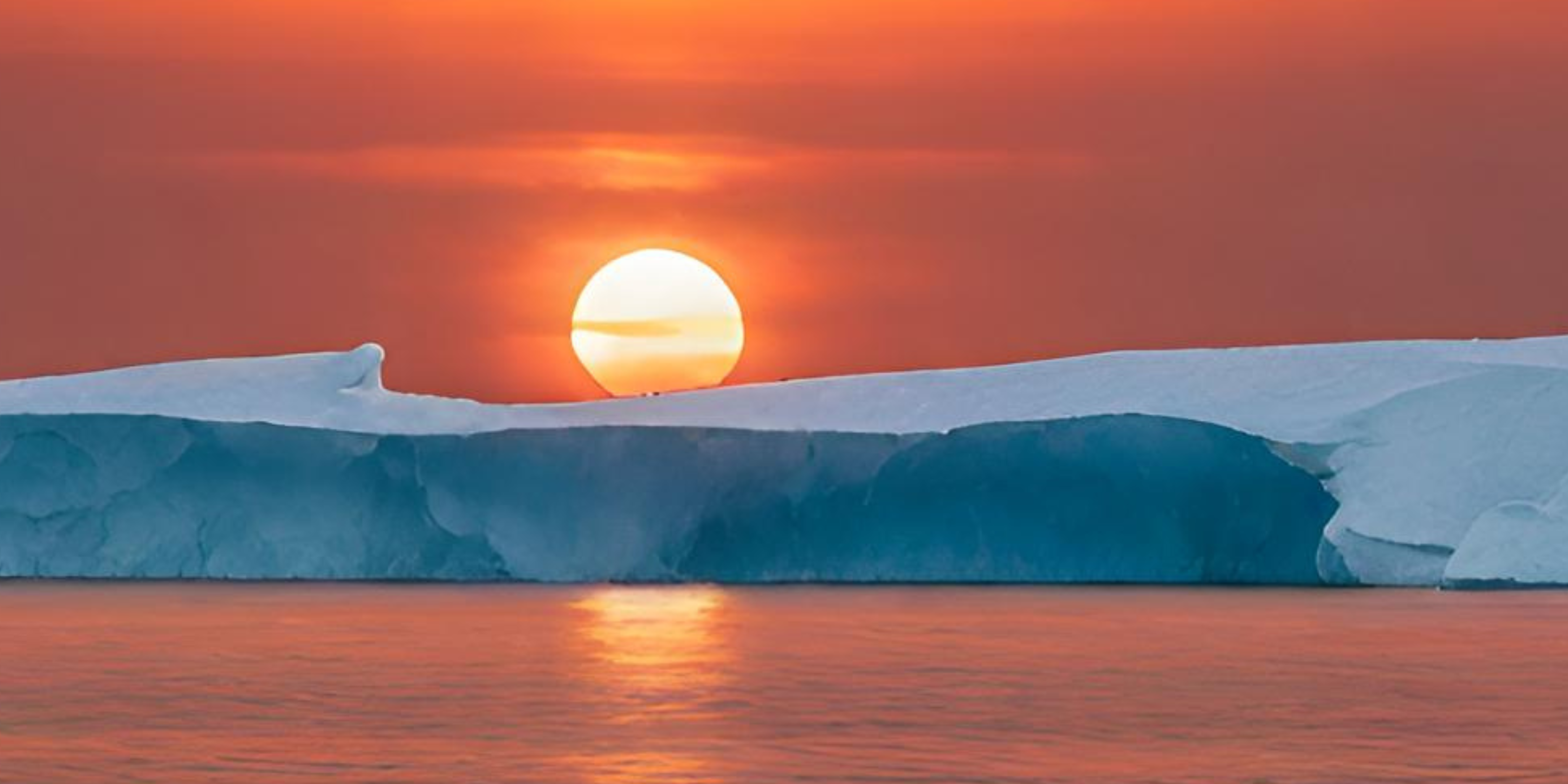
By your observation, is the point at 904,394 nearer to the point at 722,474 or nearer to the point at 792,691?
the point at 722,474

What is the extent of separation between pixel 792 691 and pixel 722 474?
38.5 feet

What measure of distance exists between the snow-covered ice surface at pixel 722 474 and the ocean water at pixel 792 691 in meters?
1.89

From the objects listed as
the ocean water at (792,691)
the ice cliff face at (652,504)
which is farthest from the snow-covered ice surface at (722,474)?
the ocean water at (792,691)

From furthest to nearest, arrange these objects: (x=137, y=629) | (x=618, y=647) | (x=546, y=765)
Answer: (x=137, y=629), (x=618, y=647), (x=546, y=765)

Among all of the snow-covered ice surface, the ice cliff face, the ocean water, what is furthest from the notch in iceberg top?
the ocean water

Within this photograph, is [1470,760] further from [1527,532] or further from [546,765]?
[1527,532]

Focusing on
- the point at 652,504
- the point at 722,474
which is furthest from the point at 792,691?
the point at 652,504

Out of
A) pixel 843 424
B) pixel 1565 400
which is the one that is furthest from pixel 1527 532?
pixel 843 424

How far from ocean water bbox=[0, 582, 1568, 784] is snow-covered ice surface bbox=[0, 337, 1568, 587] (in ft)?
6.19

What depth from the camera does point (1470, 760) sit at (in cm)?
1176

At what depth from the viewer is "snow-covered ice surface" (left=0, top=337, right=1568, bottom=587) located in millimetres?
26516

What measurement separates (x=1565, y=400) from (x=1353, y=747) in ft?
45.3

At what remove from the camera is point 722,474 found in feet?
89.2

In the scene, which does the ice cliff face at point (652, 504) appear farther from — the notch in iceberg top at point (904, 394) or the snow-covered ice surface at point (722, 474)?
the notch in iceberg top at point (904, 394)
